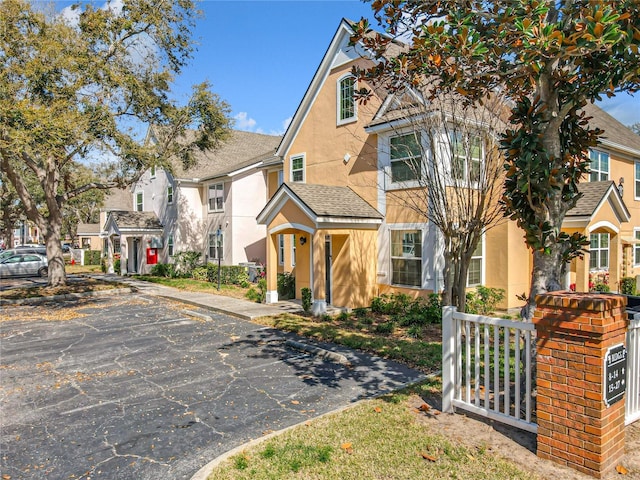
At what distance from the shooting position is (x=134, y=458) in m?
4.86

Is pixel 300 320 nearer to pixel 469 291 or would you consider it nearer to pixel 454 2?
pixel 469 291

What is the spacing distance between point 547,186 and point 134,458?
605 cm

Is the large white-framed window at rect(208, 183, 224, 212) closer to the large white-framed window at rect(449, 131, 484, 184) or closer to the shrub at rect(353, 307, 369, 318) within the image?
the shrub at rect(353, 307, 369, 318)

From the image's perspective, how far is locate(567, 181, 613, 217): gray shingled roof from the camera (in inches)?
550

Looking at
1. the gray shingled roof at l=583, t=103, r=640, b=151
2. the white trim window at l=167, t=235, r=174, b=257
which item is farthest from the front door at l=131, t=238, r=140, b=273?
the gray shingled roof at l=583, t=103, r=640, b=151

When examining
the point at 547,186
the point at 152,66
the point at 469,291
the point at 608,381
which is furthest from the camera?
the point at 152,66

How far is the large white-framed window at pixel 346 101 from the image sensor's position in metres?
15.5

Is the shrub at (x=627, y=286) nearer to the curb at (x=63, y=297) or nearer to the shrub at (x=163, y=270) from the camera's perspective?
the curb at (x=63, y=297)

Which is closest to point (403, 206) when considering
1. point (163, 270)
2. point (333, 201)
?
point (333, 201)

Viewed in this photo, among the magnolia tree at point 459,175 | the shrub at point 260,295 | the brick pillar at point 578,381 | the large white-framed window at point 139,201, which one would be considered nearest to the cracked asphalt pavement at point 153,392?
the brick pillar at point 578,381

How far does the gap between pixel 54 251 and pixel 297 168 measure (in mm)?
13108

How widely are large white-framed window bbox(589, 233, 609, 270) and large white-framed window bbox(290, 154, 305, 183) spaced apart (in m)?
12.3

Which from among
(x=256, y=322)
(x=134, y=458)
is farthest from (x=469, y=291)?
(x=134, y=458)

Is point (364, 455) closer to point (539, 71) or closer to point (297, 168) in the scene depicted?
point (539, 71)
